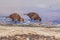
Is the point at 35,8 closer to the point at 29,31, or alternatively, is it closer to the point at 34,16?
the point at 34,16

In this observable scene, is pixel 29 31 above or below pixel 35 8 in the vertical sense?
below

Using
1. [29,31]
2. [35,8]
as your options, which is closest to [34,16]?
[35,8]

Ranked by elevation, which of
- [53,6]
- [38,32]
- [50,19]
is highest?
[53,6]

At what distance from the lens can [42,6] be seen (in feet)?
12.1

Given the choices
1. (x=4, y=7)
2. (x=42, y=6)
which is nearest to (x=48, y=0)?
(x=42, y=6)

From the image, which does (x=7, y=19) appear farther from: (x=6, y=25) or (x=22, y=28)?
(x=22, y=28)

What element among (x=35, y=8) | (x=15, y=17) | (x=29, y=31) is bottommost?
(x=29, y=31)

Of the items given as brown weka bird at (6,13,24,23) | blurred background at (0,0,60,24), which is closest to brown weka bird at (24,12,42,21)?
blurred background at (0,0,60,24)

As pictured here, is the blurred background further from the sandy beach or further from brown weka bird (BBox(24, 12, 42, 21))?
the sandy beach

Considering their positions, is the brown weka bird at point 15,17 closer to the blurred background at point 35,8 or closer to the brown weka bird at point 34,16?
the blurred background at point 35,8

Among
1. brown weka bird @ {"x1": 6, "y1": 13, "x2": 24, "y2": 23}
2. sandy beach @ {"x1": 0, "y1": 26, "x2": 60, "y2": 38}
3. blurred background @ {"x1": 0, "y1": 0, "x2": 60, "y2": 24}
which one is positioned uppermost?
blurred background @ {"x1": 0, "y1": 0, "x2": 60, "y2": 24}

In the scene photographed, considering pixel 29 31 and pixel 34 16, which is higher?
pixel 34 16

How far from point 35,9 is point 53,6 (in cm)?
38

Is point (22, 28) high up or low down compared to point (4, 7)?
→ down
